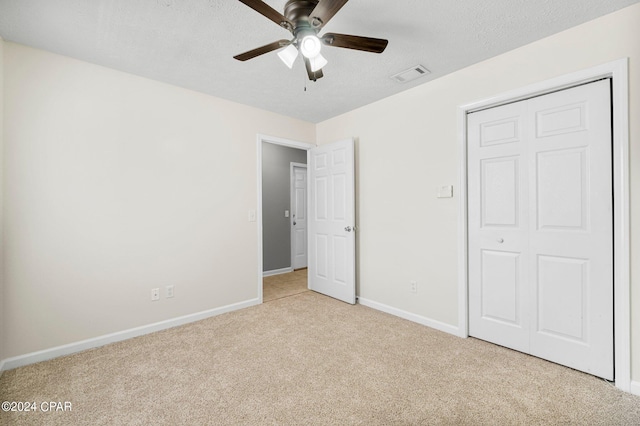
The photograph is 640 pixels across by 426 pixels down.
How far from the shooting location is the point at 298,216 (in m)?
5.77

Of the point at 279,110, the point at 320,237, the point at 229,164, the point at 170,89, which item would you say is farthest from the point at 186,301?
the point at 279,110

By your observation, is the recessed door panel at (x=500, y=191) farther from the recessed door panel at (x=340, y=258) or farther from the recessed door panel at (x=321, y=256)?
the recessed door panel at (x=321, y=256)

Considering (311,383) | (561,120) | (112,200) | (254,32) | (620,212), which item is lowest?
(311,383)

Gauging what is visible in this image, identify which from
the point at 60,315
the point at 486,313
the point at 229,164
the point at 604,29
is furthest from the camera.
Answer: the point at 229,164

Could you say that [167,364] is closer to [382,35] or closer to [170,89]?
[170,89]

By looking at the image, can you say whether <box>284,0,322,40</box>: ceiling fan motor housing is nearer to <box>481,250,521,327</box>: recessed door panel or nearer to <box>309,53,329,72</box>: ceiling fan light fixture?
<box>309,53,329,72</box>: ceiling fan light fixture

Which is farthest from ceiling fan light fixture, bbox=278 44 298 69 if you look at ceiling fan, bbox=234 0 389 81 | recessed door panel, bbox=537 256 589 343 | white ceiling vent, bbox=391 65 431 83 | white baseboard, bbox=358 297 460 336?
white baseboard, bbox=358 297 460 336

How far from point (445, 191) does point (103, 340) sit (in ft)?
11.4

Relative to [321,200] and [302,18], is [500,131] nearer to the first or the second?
[302,18]

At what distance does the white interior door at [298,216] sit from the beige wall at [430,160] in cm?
193

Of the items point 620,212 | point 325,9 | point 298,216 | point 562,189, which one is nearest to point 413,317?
point 562,189

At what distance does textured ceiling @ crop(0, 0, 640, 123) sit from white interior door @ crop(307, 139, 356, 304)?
1130 mm

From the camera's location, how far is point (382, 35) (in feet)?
6.86

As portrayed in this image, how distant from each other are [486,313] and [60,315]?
3.69 metres
